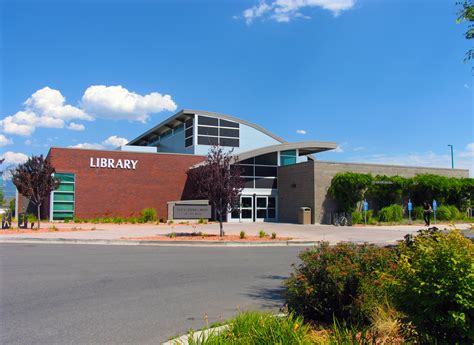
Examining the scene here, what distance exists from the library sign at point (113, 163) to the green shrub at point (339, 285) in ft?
102

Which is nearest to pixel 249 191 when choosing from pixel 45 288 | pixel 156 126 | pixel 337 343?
pixel 156 126

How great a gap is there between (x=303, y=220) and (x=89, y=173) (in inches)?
654

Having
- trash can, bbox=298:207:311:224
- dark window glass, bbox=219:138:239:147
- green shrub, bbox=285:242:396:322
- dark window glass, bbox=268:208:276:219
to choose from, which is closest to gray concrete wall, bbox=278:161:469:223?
trash can, bbox=298:207:311:224

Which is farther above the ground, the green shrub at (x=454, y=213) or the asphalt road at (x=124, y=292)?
the green shrub at (x=454, y=213)

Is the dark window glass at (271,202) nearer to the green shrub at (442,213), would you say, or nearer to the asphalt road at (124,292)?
the green shrub at (442,213)

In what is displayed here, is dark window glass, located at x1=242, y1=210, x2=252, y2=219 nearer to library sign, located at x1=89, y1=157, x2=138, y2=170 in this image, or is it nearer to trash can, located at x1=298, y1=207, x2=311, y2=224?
trash can, located at x1=298, y1=207, x2=311, y2=224

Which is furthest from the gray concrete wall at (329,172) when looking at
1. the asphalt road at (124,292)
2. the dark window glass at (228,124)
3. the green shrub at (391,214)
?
the asphalt road at (124,292)

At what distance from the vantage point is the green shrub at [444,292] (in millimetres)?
3727

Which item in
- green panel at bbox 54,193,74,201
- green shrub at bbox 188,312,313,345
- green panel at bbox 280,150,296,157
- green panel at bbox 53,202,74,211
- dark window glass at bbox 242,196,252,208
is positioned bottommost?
green shrub at bbox 188,312,313,345

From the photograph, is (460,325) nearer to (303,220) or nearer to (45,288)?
(45,288)

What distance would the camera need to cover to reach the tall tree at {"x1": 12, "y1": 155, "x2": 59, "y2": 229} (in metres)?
25.5

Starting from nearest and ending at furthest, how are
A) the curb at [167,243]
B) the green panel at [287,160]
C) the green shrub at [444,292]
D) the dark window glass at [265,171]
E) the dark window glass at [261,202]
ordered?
the green shrub at [444,292], the curb at [167,243], the dark window glass at [261,202], the dark window glass at [265,171], the green panel at [287,160]

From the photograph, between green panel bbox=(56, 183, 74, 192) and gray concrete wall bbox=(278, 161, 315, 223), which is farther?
green panel bbox=(56, 183, 74, 192)

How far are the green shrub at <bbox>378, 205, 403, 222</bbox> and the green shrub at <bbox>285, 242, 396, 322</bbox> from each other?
89.7 ft
